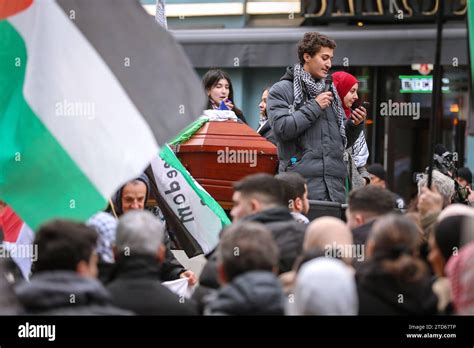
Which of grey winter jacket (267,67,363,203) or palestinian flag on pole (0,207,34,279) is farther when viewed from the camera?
grey winter jacket (267,67,363,203)

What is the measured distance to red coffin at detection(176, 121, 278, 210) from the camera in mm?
9789

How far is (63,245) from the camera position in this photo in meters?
5.93

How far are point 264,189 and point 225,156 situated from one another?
88.9 inches

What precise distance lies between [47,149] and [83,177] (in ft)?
1.13

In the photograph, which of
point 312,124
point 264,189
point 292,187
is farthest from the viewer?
point 312,124

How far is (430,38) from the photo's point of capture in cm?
1966

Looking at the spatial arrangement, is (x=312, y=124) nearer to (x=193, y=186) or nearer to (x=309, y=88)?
(x=309, y=88)

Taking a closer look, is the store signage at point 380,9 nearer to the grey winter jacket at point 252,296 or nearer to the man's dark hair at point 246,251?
the man's dark hair at point 246,251

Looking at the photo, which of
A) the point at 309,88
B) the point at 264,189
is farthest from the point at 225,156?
the point at 264,189

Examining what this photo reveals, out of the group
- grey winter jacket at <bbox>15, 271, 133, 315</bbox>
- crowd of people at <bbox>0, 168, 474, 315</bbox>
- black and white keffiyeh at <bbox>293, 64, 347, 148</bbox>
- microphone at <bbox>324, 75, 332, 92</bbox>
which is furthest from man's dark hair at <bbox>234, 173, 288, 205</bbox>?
microphone at <bbox>324, 75, 332, 92</bbox>

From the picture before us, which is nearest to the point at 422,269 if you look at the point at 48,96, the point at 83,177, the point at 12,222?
the point at 83,177

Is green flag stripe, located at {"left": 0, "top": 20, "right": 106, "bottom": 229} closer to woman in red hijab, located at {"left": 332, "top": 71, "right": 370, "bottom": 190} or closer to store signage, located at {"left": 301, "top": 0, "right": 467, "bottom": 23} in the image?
woman in red hijab, located at {"left": 332, "top": 71, "right": 370, "bottom": 190}

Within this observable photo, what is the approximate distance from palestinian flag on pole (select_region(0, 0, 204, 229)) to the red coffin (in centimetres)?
239

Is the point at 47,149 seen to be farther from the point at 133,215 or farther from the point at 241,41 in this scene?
the point at 241,41
